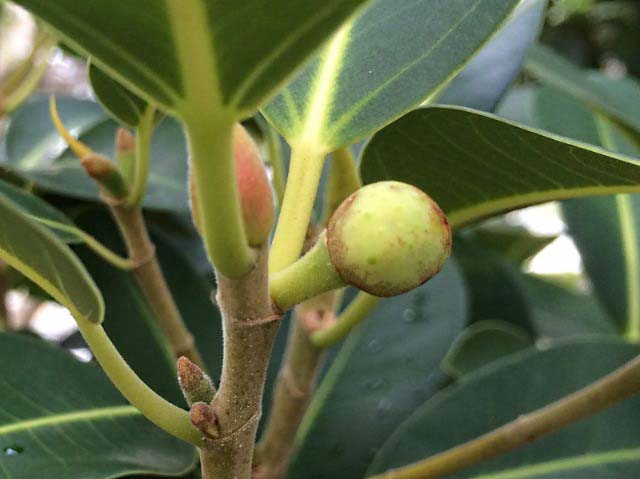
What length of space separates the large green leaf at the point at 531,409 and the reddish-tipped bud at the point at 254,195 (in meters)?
0.37

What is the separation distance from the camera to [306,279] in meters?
0.31

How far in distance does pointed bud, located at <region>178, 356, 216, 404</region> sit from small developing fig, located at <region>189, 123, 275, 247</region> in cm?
8

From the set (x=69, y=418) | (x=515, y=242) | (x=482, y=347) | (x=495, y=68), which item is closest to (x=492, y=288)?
(x=482, y=347)

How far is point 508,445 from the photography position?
48 centimetres

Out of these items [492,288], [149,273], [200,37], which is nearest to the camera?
[200,37]

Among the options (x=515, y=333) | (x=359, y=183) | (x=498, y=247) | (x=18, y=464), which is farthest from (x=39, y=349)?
(x=498, y=247)

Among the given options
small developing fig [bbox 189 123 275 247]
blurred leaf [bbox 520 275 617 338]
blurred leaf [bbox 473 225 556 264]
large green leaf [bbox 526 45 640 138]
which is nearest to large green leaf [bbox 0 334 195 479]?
small developing fig [bbox 189 123 275 247]

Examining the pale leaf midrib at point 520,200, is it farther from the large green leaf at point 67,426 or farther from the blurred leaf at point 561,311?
the blurred leaf at point 561,311

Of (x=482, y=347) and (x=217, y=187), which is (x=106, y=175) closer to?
(x=217, y=187)

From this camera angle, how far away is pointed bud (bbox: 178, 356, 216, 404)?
0.35m

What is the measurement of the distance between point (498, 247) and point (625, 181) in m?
0.85

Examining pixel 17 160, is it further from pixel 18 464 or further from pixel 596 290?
pixel 596 290

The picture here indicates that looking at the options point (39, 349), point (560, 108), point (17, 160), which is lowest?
point (39, 349)

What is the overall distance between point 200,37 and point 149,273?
14.9 inches
